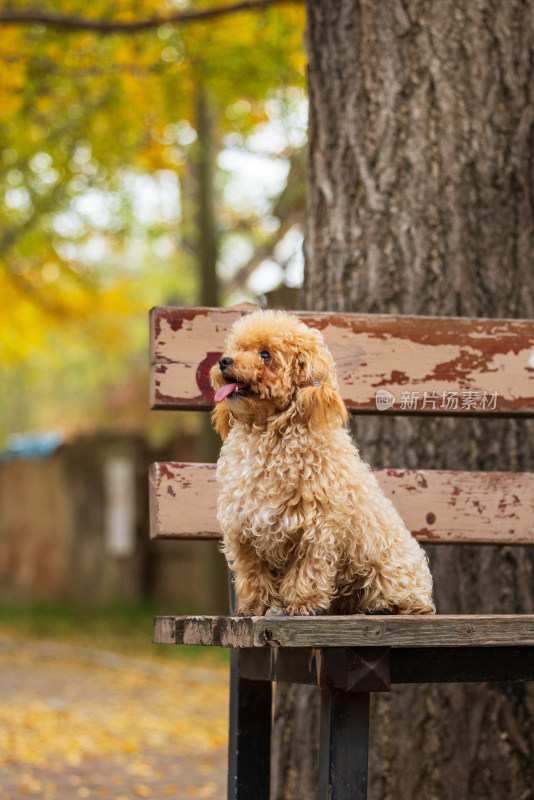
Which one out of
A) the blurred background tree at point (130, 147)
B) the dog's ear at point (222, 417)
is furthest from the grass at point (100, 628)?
the dog's ear at point (222, 417)

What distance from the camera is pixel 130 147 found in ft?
38.6

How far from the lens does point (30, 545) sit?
18594 mm

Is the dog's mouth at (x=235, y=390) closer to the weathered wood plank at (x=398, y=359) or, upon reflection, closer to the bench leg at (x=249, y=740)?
the weathered wood plank at (x=398, y=359)

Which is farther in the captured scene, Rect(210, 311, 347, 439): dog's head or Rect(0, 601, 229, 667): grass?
Rect(0, 601, 229, 667): grass

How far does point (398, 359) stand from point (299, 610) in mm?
1235

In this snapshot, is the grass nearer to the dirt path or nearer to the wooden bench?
the dirt path

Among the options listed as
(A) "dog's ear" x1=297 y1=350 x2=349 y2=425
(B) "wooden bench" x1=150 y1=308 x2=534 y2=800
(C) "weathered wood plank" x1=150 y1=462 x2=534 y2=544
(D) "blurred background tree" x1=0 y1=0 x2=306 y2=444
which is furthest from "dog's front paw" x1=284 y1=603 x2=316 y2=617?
(D) "blurred background tree" x1=0 y1=0 x2=306 y2=444

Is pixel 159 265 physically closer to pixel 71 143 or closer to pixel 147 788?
pixel 71 143

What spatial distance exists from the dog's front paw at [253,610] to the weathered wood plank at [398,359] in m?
0.90

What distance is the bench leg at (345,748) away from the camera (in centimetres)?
260

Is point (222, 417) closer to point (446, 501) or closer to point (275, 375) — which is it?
point (275, 375)

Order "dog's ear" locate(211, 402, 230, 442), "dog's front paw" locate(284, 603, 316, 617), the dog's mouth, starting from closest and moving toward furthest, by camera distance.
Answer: "dog's front paw" locate(284, 603, 316, 617) < the dog's mouth < "dog's ear" locate(211, 402, 230, 442)

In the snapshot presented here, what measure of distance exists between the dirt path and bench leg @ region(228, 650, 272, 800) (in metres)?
2.31

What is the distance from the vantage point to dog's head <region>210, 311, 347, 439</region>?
2.82 metres
